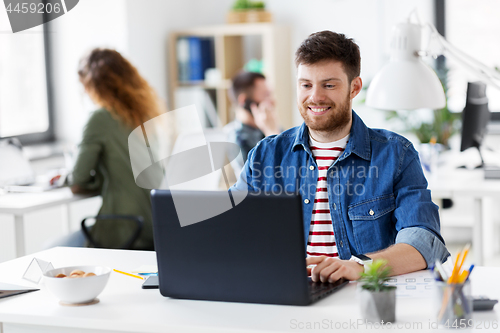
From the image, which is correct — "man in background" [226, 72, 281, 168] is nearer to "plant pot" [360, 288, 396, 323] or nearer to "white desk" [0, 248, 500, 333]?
"white desk" [0, 248, 500, 333]

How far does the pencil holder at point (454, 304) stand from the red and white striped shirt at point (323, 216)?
64cm

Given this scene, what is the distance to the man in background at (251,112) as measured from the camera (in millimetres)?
3645

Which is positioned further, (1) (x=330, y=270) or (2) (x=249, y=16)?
(2) (x=249, y=16)

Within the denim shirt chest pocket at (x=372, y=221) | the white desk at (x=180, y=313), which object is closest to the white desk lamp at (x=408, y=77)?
the denim shirt chest pocket at (x=372, y=221)

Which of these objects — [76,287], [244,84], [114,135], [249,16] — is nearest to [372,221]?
[76,287]

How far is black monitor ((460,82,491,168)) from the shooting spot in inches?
124

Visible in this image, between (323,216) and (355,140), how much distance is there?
9.3 inches

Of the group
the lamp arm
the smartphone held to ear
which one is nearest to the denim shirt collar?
the lamp arm

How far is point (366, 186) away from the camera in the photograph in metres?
1.77

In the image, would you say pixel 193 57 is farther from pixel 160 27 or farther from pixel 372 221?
pixel 372 221

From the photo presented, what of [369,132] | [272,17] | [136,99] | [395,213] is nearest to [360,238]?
[395,213]

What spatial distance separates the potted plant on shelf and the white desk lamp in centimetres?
267

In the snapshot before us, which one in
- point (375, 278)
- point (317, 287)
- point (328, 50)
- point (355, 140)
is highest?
point (328, 50)

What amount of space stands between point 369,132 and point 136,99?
4.58ft
